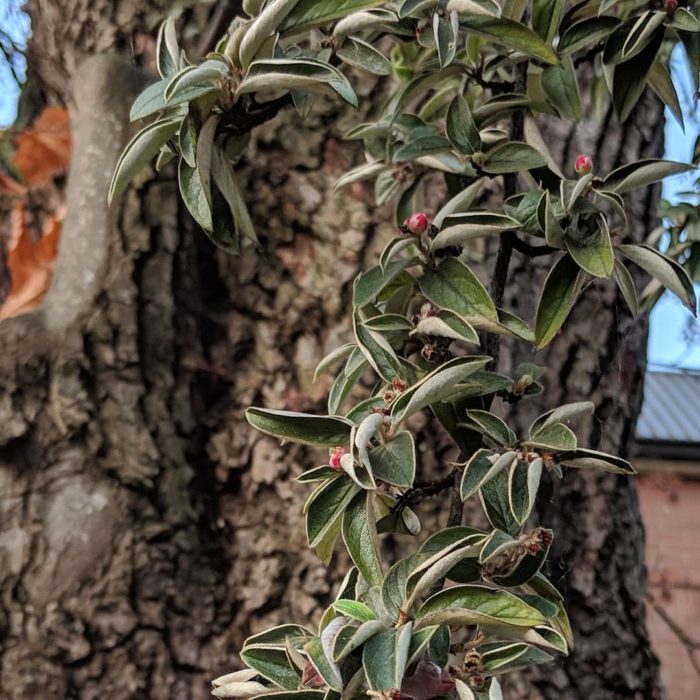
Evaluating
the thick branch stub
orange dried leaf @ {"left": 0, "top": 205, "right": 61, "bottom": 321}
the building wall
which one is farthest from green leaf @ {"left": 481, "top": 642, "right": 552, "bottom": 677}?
the building wall

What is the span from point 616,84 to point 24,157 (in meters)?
0.82

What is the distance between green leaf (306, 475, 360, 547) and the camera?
50 cm

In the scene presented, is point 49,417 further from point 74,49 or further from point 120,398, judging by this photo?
point 74,49

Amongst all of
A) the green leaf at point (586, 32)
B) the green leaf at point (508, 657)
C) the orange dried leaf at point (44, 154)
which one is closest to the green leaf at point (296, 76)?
the green leaf at point (586, 32)

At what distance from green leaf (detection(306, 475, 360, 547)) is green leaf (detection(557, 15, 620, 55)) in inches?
13.9

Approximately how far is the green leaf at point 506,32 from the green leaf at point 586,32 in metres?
0.07

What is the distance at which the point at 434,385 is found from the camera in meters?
0.48

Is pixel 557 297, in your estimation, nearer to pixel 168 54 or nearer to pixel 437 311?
pixel 437 311

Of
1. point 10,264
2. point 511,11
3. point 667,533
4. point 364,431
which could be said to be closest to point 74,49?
point 10,264

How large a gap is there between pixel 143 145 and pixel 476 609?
34 cm

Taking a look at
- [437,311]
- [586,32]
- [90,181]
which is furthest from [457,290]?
[90,181]

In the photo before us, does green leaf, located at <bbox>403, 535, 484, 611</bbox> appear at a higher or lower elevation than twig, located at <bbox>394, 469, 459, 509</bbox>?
lower

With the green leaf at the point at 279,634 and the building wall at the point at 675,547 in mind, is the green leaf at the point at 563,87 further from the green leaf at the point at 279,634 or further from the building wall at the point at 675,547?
the building wall at the point at 675,547

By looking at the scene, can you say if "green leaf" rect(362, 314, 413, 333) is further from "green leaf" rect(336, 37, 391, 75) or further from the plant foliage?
"green leaf" rect(336, 37, 391, 75)
